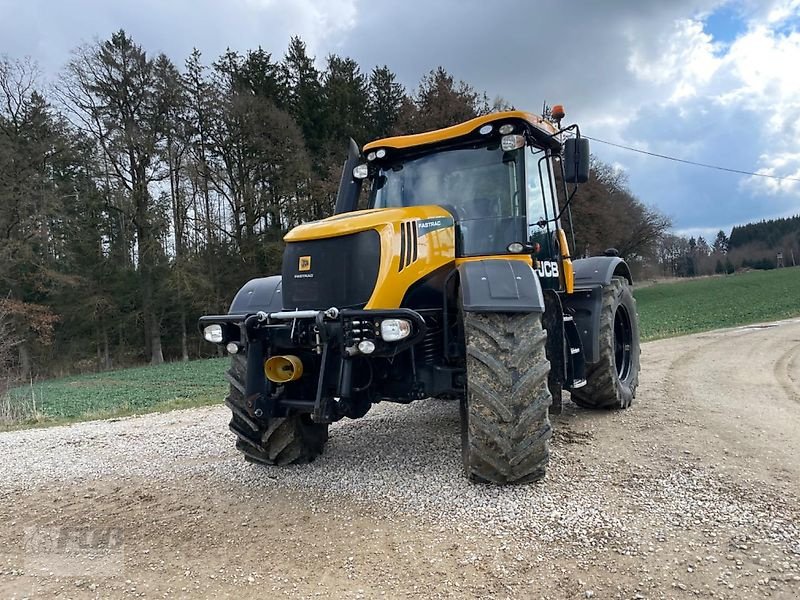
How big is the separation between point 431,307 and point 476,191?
112cm

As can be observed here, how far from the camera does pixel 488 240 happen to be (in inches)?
184

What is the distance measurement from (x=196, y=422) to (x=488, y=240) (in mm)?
4538

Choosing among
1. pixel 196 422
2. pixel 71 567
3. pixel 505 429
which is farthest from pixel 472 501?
pixel 196 422

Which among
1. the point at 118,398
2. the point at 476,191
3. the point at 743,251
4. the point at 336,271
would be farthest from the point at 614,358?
the point at 743,251

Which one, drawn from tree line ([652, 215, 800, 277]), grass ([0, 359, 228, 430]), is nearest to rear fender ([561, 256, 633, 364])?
grass ([0, 359, 228, 430])

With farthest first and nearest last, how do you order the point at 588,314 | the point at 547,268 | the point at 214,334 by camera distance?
the point at 588,314, the point at 547,268, the point at 214,334

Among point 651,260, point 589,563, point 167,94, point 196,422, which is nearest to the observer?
point 589,563

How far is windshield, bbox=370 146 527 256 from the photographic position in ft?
15.4

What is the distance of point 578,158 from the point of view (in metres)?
Answer: 4.79

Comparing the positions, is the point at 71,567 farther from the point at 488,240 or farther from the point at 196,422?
the point at 196,422

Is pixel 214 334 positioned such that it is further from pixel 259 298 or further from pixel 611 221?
pixel 611 221

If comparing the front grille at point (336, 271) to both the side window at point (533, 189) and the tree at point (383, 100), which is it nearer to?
the side window at point (533, 189)

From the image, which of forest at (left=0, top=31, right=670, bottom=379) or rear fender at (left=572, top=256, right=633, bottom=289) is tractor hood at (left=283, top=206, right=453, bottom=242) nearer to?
rear fender at (left=572, top=256, right=633, bottom=289)

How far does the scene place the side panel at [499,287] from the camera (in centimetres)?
386
